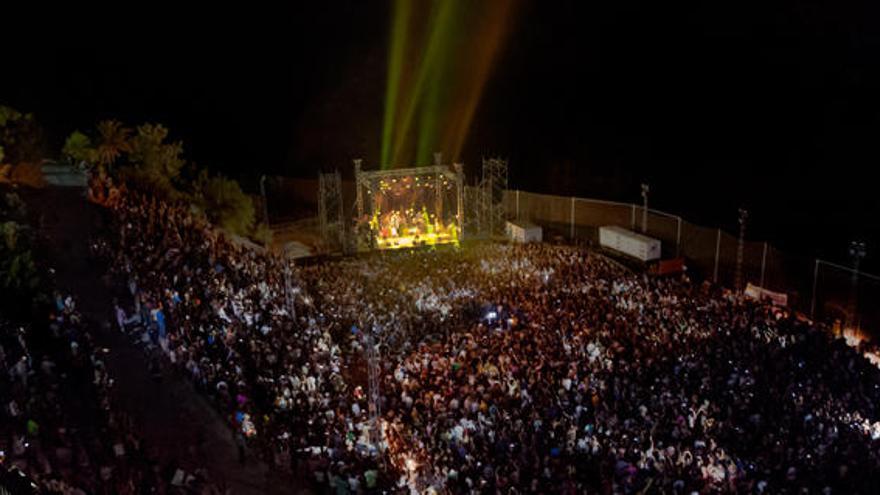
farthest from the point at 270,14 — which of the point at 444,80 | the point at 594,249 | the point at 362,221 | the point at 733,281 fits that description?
the point at 733,281

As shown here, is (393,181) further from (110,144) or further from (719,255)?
(719,255)

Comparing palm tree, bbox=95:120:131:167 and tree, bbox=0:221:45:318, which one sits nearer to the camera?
tree, bbox=0:221:45:318

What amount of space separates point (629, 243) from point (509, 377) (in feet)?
46.1

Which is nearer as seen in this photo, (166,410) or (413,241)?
(166,410)

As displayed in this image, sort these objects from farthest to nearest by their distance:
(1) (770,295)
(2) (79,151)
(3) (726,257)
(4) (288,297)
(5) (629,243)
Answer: (2) (79,151), (5) (629,243), (3) (726,257), (1) (770,295), (4) (288,297)

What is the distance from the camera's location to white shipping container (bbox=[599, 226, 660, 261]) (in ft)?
86.1

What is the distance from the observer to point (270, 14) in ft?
182

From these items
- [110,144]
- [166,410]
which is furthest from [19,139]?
[166,410]

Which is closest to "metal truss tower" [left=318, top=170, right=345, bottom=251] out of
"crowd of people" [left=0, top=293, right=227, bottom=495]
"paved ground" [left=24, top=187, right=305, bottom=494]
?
"paved ground" [left=24, top=187, right=305, bottom=494]

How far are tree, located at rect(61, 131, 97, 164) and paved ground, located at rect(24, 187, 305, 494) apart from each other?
13.1m

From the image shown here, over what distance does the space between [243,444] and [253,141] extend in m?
45.8

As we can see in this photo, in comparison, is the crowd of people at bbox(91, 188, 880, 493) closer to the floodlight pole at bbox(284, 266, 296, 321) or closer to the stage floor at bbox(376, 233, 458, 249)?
the floodlight pole at bbox(284, 266, 296, 321)

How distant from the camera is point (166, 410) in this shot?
1339 cm

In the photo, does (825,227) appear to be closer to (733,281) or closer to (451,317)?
(733,281)
